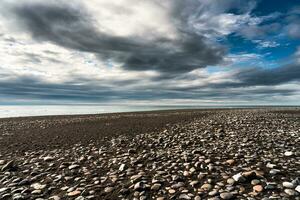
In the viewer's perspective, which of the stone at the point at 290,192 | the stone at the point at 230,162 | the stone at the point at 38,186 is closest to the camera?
the stone at the point at 290,192

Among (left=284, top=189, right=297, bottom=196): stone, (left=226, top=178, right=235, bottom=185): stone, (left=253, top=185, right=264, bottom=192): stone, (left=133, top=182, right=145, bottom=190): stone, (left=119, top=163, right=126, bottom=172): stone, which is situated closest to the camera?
(left=284, top=189, right=297, bottom=196): stone

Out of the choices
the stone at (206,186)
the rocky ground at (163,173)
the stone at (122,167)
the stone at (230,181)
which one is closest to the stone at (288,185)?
the rocky ground at (163,173)

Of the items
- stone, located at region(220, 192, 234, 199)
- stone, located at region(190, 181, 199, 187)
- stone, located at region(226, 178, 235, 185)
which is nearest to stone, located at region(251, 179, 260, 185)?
stone, located at region(226, 178, 235, 185)

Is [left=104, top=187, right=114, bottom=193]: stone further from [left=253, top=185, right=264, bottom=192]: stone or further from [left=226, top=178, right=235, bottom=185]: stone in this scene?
[left=253, top=185, right=264, bottom=192]: stone

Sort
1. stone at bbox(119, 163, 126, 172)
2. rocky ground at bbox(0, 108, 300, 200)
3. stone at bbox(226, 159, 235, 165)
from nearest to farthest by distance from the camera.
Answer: rocky ground at bbox(0, 108, 300, 200) → stone at bbox(226, 159, 235, 165) → stone at bbox(119, 163, 126, 172)

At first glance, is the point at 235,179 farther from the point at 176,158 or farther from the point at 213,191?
the point at 176,158

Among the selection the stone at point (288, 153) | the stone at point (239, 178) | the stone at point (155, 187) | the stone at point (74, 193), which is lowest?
the stone at point (74, 193)

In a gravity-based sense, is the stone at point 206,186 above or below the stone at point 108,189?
above

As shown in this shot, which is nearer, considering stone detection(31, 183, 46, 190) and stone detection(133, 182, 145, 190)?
stone detection(133, 182, 145, 190)

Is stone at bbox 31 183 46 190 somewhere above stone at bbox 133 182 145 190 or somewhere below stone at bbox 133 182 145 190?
below

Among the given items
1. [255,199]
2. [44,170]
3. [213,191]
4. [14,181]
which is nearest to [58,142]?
[44,170]

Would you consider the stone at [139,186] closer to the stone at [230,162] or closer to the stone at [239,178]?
the stone at [239,178]

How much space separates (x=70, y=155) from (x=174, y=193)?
20.8 ft

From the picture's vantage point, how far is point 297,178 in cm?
519
